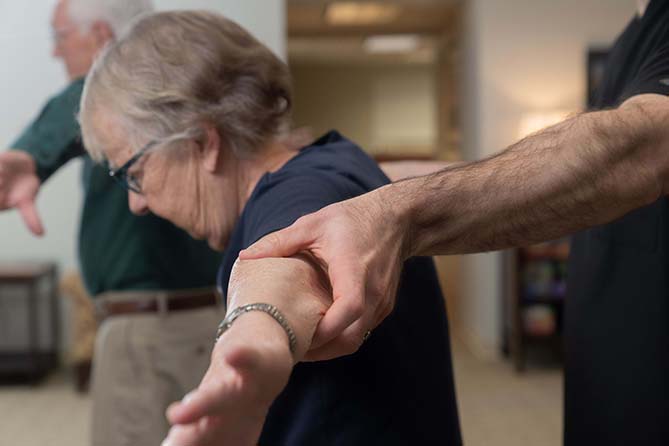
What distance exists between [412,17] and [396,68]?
4.82m

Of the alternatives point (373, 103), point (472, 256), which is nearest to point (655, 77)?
point (472, 256)

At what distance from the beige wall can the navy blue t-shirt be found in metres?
10.6

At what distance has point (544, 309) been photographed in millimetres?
4980

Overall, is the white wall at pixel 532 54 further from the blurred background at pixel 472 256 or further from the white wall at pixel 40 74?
the white wall at pixel 40 74

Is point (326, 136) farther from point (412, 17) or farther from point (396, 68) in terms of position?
point (396, 68)

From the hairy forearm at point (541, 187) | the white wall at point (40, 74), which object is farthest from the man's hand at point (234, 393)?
the white wall at point (40, 74)

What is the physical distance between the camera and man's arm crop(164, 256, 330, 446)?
1.47ft

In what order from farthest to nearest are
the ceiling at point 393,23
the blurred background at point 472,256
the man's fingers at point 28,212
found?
the ceiling at point 393,23 < the blurred background at point 472,256 < the man's fingers at point 28,212

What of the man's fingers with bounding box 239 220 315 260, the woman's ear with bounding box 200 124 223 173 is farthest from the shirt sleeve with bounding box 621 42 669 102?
the woman's ear with bounding box 200 124 223 173

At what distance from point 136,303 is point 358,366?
46.2 inches

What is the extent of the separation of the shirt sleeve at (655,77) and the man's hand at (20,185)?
4.15 ft

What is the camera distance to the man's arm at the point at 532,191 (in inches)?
27.1

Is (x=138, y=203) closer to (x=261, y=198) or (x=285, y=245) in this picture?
(x=261, y=198)

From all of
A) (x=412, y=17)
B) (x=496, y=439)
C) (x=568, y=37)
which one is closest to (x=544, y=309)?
(x=496, y=439)
